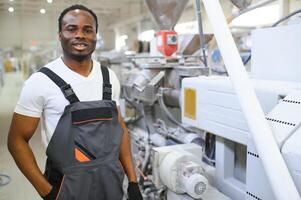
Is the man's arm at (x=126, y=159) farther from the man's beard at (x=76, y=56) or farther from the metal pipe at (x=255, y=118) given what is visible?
the metal pipe at (x=255, y=118)

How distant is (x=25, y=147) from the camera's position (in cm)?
122

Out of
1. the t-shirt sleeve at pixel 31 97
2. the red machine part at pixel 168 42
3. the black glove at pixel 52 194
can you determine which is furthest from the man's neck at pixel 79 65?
the red machine part at pixel 168 42

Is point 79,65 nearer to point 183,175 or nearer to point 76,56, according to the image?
point 76,56

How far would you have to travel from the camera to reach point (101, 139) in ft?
4.11

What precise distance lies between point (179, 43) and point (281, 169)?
2259 mm

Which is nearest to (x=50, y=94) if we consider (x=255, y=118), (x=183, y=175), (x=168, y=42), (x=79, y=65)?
(x=79, y=65)

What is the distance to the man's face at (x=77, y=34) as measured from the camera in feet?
4.04

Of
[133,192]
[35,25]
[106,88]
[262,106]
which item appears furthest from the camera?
[35,25]

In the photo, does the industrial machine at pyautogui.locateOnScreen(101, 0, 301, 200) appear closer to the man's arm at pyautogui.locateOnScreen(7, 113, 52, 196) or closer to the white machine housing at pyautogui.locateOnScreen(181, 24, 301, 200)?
the white machine housing at pyautogui.locateOnScreen(181, 24, 301, 200)

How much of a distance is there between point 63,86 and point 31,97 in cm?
13

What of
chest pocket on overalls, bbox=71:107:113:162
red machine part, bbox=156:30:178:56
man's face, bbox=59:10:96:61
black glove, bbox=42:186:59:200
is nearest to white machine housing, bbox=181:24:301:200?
chest pocket on overalls, bbox=71:107:113:162

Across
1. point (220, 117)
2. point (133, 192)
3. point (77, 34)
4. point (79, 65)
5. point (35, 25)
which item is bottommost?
point (133, 192)

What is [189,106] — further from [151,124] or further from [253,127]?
[151,124]

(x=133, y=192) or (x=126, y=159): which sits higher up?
(x=126, y=159)
